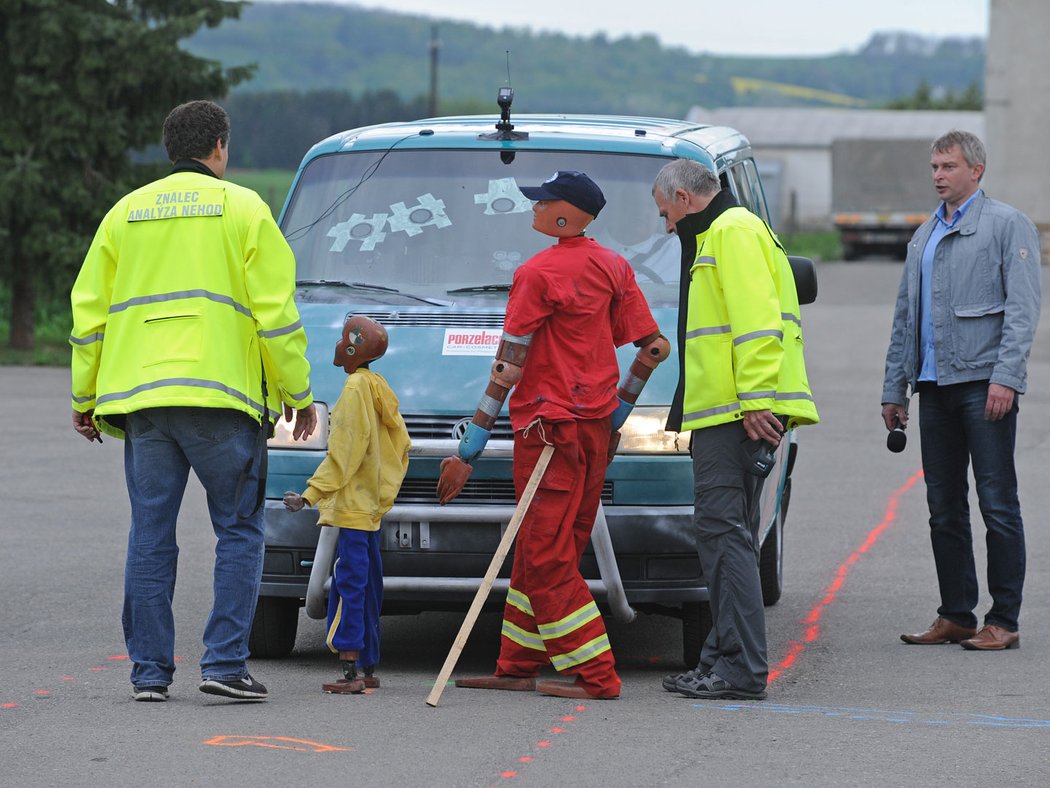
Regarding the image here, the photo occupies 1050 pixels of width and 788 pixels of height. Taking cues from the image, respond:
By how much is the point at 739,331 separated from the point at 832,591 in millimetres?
2971

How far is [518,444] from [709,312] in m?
0.80

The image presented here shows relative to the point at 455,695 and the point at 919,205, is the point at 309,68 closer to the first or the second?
the point at 919,205

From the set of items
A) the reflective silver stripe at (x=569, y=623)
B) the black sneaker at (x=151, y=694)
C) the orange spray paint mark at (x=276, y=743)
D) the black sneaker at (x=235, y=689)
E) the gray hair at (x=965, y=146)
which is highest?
the gray hair at (x=965, y=146)

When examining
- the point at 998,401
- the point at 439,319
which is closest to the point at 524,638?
the point at 439,319

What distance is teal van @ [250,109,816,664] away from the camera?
20.8ft

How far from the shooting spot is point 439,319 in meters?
6.78

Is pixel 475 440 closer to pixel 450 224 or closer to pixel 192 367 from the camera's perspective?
pixel 192 367

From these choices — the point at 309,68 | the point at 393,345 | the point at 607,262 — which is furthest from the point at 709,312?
the point at 309,68

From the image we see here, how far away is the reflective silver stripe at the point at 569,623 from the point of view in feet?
20.0

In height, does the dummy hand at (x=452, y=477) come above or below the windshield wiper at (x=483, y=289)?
below

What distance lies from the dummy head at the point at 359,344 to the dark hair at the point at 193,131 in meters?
0.76

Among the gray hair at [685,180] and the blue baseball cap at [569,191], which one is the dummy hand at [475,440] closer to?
the blue baseball cap at [569,191]

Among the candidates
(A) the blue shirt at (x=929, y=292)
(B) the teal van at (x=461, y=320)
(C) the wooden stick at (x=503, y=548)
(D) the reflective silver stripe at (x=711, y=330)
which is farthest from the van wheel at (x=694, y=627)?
(A) the blue shirt at (x=929, y=292)

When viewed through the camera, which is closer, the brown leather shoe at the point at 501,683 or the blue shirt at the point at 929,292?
the brown leather shoe at the point at 501,683
